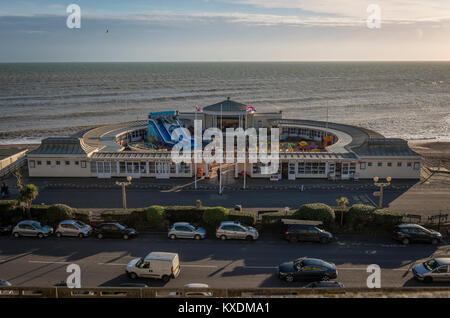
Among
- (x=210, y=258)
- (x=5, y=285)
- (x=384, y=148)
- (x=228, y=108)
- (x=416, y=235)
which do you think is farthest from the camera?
(x=228, y=108)

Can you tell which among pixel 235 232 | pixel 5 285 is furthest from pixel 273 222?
pixel 5 285

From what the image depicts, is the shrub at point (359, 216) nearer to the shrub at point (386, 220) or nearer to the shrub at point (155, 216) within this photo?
Result: the shrub at point (386, 220)

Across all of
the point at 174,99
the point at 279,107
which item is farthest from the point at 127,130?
the point at 174,99

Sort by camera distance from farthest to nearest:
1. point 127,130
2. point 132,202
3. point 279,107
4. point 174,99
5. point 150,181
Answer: point 174,99 → point 279,107 → point 127,130 → point 150,181 → point 132,202

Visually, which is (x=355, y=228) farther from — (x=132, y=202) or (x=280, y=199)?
(x=132, y=202)

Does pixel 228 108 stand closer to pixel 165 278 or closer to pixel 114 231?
pixel 114 231
